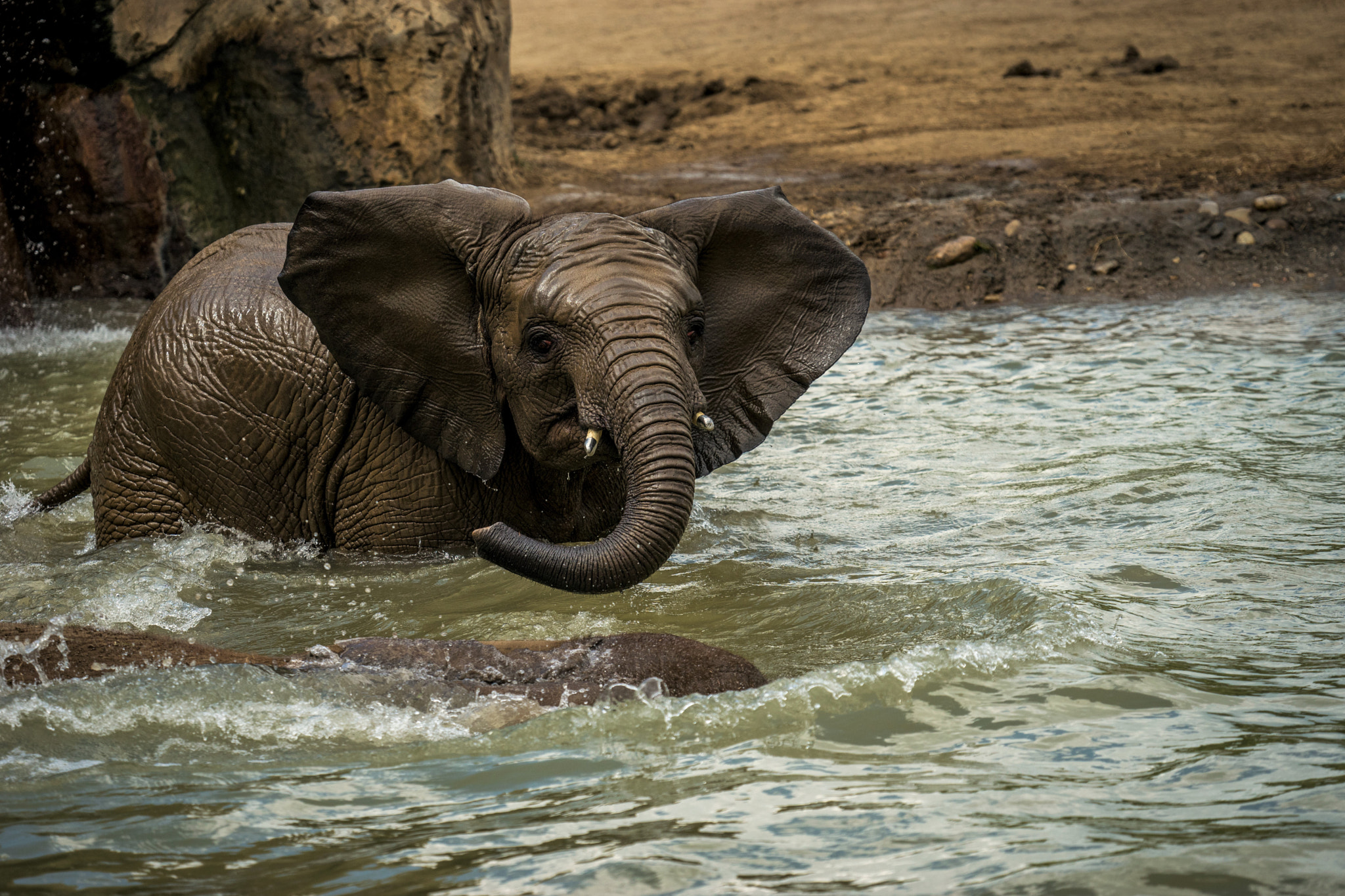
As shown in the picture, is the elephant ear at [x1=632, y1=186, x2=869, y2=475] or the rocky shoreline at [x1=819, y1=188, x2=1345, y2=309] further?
the rocky shoreline at [x1=819, y1=188, x2=1345, y2=309]

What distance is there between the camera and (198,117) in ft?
38.9

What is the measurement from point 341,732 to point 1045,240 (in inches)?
366

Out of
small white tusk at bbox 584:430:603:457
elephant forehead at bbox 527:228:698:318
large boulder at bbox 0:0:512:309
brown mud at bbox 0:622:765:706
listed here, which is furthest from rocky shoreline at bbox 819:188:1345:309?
brown mud at bbox 0:622:765:706

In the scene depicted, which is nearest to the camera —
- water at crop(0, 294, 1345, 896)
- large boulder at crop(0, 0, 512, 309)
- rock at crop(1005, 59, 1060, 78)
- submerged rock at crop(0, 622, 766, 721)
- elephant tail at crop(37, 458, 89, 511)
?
water at crop(0, 294, 1345, 896)

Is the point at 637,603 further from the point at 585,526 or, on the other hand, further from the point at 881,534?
the point at 881,534

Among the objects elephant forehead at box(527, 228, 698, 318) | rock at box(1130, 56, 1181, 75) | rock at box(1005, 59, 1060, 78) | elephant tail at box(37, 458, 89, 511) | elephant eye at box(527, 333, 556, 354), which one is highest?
rock at box(1005, 59, 1060, 78)

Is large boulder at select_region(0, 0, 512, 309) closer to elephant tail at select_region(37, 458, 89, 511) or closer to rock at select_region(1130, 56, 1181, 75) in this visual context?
elephant tail at select_region(37, 458, 89, 511)

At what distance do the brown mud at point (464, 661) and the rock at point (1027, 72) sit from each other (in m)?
15.1

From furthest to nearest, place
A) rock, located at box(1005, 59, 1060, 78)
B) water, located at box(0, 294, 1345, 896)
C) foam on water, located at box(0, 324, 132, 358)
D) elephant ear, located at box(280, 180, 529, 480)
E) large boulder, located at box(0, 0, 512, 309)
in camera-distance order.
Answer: rock, located at box(1005, 59, 1060, 78), large boulder, located at box(0, 0, 512, 309), foam on water, located at box(0, 324, 132, 358), elephant ear, located at box(280, 180, 529, 480), water, located at box(0, 294, 1345, 896)

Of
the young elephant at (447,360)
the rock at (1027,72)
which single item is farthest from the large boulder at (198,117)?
the rock at (1027,72)

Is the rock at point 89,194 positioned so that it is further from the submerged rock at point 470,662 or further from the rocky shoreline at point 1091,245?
the submerged rock at point 470,662

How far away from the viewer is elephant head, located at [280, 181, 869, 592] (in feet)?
14.3

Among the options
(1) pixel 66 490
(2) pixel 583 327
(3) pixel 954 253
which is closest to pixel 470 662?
(2) pixel 583 327

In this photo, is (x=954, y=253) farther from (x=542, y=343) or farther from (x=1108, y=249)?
(x=542, y=343)
